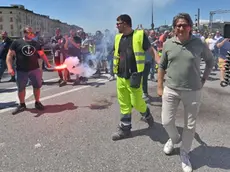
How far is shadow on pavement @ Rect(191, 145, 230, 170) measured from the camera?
3084 mm

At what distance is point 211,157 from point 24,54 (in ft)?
13.9

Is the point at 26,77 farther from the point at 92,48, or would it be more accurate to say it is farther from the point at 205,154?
the point at 92,48

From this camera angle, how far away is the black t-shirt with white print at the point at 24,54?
5266 mm

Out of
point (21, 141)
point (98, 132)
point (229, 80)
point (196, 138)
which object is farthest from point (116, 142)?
point (229, 80)

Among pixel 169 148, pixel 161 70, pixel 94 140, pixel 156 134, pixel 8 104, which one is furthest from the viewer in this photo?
pixel 8 104

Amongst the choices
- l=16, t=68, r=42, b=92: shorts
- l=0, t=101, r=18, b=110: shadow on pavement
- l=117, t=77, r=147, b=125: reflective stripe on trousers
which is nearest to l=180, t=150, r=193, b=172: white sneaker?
l=117, t=77, r=147, b=125: reflective stripe on trousers

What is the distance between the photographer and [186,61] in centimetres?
284

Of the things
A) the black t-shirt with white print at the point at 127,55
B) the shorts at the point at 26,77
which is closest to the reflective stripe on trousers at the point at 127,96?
the black t-shirt with white print at the point at 127,55

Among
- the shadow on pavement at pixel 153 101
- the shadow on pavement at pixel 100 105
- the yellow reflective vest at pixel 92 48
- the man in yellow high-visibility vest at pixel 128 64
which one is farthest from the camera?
the yellow reflective vest at pixel 92 48

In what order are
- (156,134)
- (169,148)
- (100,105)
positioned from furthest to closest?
(100,105) < (156,134) < (169,148)

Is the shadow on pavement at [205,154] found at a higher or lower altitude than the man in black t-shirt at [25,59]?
lower

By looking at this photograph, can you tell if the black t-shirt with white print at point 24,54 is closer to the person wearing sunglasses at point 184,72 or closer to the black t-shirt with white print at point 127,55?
the black t-shirt with white print at point 127,55

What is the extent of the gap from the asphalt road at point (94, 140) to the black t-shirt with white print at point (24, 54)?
1.04m

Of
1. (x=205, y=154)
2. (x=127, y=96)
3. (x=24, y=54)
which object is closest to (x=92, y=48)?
(x=24, y=54)
